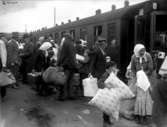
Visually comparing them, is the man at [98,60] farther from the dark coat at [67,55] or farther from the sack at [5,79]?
the sack at [5,79]

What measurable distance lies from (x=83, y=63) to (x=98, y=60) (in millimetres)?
1685

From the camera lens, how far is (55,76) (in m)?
8.53

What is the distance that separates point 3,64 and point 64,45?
1.71 m

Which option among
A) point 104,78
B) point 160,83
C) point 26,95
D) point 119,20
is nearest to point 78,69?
point 26,95

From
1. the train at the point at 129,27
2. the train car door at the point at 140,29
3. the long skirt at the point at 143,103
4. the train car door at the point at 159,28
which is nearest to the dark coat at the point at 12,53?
the train at the point at 129,27

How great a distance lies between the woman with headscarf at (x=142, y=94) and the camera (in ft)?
20.9

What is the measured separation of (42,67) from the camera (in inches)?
386

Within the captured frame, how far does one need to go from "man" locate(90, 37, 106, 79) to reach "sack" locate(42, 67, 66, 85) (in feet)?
4.42

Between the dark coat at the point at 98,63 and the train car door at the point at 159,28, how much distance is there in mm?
1561

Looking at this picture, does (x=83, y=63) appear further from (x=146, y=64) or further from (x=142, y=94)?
(x=142, y=94)

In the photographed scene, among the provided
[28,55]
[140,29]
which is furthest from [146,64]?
[28,55]

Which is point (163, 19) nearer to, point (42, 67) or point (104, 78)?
point (104, 78)

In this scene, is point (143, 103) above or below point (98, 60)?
below

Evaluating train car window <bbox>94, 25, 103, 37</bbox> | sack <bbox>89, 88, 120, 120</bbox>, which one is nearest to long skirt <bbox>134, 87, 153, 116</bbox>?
sack <bbox>89, 88, 120, 120</bbox>
